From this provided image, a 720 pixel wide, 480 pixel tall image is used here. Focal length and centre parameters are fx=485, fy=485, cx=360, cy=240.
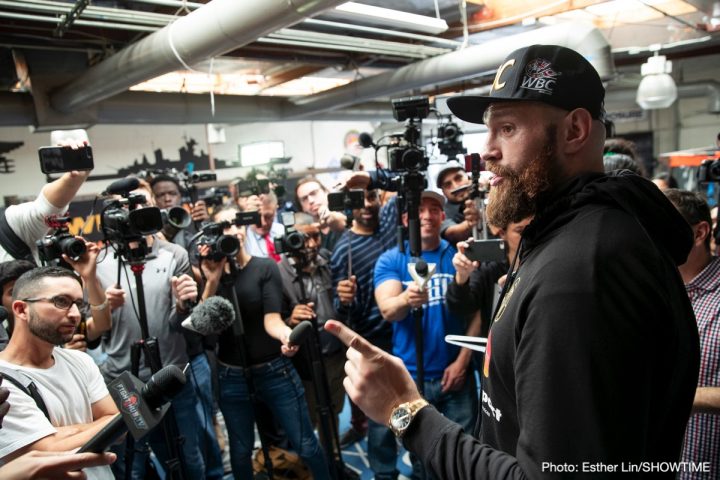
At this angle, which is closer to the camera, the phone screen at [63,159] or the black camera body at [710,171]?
the phone screen at [63,159]

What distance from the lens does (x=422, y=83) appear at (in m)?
4.56

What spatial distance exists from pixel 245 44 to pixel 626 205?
246cm

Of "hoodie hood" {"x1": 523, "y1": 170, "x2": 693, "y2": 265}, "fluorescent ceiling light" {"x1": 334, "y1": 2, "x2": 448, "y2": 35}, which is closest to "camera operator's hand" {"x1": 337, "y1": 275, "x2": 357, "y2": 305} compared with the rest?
"fluorescent ceiling light" {"x1": 334, "y1": 2, "x2": 448, "y2": 35}

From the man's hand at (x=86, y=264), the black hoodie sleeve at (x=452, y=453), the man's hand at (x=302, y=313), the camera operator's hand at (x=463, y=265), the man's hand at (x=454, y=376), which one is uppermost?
the man's hand at (x=86, y=264)

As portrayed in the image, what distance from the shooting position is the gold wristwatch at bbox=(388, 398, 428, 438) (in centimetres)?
98

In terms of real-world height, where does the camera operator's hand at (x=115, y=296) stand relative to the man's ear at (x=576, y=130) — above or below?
below

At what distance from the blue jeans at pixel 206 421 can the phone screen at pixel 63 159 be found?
124cm

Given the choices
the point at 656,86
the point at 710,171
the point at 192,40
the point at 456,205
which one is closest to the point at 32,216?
the point at 192,40

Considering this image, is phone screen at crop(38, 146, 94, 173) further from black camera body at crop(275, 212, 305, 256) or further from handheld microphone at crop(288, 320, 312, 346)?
handheld microphone at crop(288, 320, 312, 346)

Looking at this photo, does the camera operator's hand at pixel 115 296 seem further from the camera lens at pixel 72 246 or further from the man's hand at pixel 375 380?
the man's hand at pixel 375 380

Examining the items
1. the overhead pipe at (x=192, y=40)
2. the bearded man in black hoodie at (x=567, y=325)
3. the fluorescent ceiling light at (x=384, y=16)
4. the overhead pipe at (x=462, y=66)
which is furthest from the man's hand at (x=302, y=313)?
the overhead pipe at (x=462, y=66)

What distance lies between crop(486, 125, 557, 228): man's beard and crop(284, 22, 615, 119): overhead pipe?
2.74 metres

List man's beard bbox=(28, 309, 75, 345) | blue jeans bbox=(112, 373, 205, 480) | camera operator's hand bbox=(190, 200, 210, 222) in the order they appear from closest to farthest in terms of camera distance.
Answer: man's beard bbox=(28, 309, 75, 345), blue jeans bbox=(112, 373, 205, 480), camera operator's hand bbox=(190, 200, 210, 222)

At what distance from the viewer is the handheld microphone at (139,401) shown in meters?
1.14
